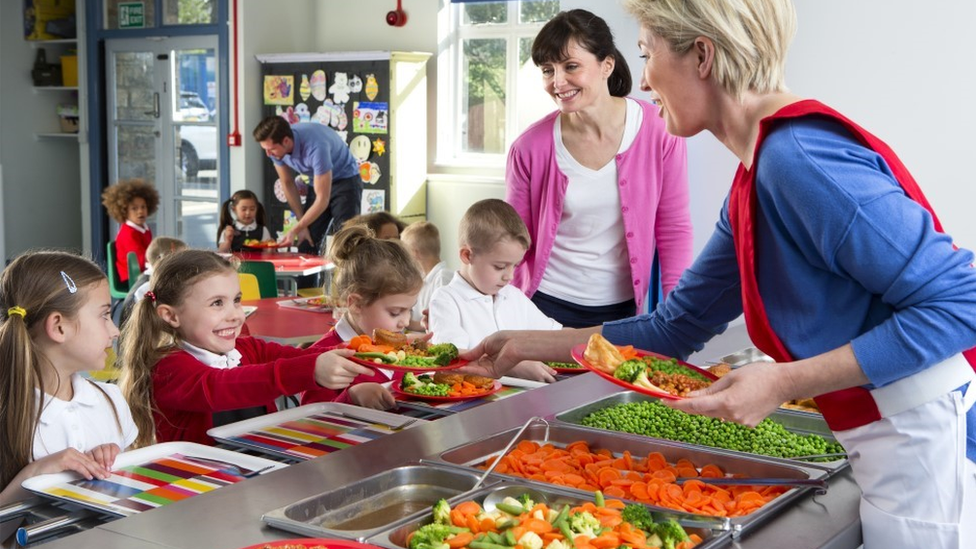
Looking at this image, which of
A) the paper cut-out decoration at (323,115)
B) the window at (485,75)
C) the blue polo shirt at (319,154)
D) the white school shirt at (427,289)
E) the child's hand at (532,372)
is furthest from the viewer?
the paper cut-out decoration at (323,115)

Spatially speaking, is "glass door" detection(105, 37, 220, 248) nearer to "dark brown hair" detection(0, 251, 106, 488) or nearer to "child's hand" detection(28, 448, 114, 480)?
"dark brown hair" detection(0, 251, 106, 488)

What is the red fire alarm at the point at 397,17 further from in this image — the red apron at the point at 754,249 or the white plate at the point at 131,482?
the red apron at the point at 754,249

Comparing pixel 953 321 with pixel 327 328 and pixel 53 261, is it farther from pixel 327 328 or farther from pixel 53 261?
pixel 327 328

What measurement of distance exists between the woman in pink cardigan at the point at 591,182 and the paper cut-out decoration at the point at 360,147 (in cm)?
487

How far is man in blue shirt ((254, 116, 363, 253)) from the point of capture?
703 centimetres

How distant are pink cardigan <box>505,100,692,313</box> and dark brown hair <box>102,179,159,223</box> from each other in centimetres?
428

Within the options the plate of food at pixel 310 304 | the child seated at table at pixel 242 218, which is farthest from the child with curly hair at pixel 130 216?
the plate of food at pixel 310 304

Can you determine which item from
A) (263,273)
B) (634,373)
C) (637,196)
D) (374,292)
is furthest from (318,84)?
(634,373)

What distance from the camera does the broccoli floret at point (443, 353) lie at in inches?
82.3

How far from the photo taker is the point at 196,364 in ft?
7.41

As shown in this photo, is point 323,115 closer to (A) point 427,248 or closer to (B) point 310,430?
(A) point 427,248

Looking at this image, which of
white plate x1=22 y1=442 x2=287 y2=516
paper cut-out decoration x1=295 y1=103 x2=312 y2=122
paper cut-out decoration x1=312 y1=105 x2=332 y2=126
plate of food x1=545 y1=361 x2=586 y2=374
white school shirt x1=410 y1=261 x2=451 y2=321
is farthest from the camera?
paper cut-out decoration x1=295 y1=103 x2=312 y2=122

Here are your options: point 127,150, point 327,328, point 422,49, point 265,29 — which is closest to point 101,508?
point 327,328

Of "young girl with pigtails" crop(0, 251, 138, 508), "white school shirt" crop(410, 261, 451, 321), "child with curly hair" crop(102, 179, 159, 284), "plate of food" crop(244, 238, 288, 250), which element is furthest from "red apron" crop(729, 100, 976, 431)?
"child with curly hair" crop(102, 179, 159, 284)
